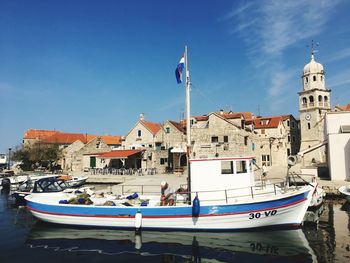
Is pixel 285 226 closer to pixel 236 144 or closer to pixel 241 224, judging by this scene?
pixel 241 224

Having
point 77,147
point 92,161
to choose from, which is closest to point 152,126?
point 92,161

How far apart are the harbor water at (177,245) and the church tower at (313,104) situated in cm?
4094

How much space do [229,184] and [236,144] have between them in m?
23.2

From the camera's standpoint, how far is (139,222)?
13.8 m

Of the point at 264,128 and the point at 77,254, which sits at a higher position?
the point at 264,128

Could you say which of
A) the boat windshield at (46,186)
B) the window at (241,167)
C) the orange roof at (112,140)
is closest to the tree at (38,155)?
the orange roof at (112,140)

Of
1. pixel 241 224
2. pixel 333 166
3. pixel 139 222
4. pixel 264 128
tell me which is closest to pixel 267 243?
pixel 241 224

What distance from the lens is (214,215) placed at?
1341 centimetres

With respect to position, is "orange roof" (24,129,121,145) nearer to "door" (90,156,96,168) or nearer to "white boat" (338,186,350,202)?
"door" (90,156,96,168)

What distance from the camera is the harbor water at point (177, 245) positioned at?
35.4 feet

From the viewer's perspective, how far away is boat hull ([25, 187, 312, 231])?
43.8ft

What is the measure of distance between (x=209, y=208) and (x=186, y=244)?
2.00 metres

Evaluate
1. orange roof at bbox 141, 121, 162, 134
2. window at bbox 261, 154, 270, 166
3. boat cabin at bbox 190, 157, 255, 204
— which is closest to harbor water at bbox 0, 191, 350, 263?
boat cabin at bbox 190, 157, 255, 204

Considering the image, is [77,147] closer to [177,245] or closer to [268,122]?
[268,122]
